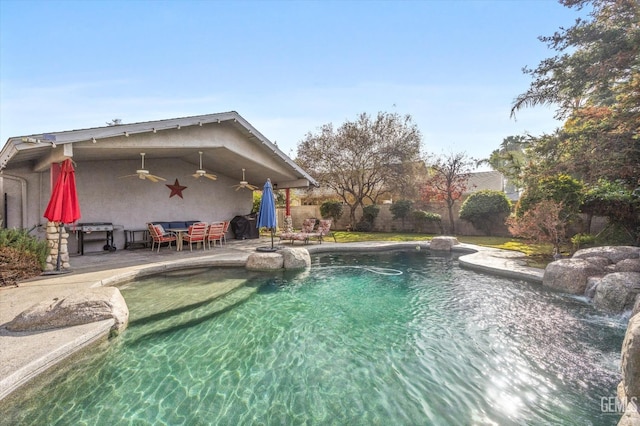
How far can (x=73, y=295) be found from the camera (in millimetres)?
4289

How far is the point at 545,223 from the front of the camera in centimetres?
890

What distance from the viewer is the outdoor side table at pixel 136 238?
37.9ft

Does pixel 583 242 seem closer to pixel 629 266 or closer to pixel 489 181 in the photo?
pixel 629 266

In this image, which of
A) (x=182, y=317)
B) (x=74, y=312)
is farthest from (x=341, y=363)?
(x=74, y=312)

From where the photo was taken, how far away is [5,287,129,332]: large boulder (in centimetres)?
378

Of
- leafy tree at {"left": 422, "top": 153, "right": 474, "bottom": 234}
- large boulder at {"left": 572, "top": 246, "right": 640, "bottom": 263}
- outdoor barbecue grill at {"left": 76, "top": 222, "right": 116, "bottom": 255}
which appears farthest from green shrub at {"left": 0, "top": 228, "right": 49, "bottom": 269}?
leafy tree at {"left": 422, "top": 153, "right": 474, "bottom": 234}

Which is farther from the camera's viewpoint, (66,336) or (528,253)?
(528,253)

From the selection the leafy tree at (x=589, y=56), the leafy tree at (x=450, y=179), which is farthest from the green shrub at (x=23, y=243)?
the leafy tree at (x=450, y=179)

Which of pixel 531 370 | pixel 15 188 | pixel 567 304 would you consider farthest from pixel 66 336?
pixel 15 188

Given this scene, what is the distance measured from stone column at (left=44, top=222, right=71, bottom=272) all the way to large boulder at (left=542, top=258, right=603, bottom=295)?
1168 cm

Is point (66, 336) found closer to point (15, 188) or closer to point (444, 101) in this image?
point (15, 188)

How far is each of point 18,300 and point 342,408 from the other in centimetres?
572

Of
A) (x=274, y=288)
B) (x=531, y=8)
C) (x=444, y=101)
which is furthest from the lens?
(x=444, y=101)

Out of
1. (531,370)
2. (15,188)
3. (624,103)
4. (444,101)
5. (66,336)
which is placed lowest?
(531,370)
